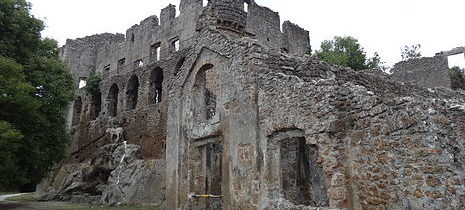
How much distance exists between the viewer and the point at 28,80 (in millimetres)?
15445

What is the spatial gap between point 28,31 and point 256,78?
11.8 metres

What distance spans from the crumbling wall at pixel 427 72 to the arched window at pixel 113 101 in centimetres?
2047

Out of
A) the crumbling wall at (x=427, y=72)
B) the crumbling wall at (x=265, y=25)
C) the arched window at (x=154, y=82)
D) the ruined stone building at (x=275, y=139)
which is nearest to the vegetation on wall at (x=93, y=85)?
the arched window at (x=154, y=82)

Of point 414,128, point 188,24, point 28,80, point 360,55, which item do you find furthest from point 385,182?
point 360,55

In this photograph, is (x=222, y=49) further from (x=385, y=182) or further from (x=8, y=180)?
(x=8, y=180)

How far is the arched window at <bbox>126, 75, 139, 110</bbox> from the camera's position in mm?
24750

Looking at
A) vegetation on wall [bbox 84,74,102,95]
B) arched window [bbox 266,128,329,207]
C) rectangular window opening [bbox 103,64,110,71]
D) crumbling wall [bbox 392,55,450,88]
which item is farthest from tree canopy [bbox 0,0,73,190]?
crumbling wall [bbox 392,55,450,88]

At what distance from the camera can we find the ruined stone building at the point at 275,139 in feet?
18.4

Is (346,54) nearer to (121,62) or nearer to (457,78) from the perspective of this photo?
(457,78)

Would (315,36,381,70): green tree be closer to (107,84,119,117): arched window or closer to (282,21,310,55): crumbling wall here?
(282,21,310,55): crumbling wall

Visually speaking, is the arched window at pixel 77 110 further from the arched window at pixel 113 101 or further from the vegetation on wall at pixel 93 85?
the arched window at pixel 113 101

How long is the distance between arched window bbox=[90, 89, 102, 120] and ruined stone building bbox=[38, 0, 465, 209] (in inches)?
272

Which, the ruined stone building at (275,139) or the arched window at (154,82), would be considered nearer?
the ruined stone building at (275,139)

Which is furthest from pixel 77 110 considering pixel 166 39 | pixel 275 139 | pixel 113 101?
pixel 275 139
